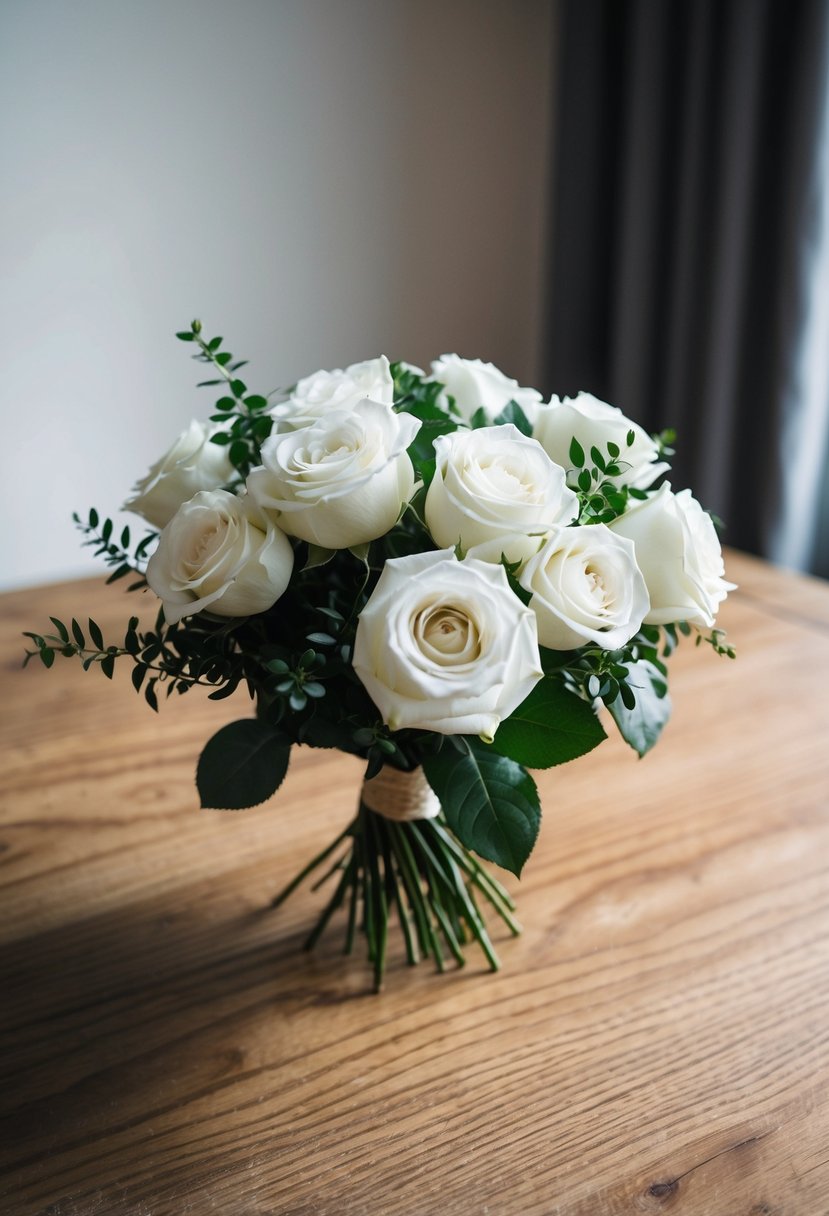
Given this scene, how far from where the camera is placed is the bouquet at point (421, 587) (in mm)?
512

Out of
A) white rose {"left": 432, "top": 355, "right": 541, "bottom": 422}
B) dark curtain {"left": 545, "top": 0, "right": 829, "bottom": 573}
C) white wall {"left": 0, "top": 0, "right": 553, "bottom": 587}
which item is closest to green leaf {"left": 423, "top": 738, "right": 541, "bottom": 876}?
white rose {"left": 432, "top": 355, "right": 541, "bottom": 422}

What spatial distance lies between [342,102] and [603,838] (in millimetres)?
2179

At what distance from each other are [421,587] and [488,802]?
0.48ft

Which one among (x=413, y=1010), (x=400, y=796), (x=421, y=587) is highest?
(x=421, y=587)

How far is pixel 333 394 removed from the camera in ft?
2.11

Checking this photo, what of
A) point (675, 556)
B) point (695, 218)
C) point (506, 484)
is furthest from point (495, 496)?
point (695, 218)

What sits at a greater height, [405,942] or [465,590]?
[465,590]

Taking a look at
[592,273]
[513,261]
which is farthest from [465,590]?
[513,261]

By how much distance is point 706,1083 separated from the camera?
2.05 feet

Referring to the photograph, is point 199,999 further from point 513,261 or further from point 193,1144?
point 513,261

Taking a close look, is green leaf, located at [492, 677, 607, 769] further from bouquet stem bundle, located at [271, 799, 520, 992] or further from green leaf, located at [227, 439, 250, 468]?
green leaf, located at [227, 439, 250, 468]

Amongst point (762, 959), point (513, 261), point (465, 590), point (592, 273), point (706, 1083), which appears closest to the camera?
point (465, 590)

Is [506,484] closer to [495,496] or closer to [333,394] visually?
[495,496]

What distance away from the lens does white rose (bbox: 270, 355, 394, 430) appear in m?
0.62
